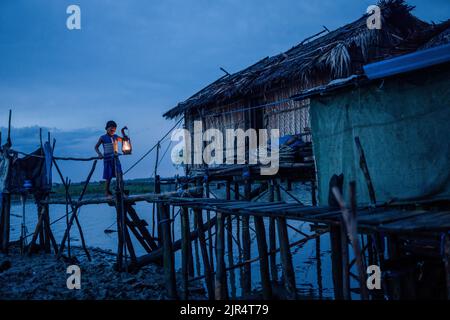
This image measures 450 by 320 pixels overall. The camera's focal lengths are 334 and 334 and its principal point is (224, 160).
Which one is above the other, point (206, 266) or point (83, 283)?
point (206, 266)

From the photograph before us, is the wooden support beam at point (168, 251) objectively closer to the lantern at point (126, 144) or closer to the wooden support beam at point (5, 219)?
the lantern at point (126, 144)

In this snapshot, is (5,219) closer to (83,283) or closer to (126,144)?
(83,283)

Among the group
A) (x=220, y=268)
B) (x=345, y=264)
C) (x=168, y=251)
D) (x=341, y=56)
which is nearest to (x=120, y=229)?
(x=168, y=251)

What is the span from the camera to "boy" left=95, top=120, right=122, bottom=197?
8719 millimetres

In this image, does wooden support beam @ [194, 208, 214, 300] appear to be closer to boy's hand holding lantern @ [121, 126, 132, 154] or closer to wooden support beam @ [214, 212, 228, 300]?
wooden support beam @ [214, 212, 228, 300]

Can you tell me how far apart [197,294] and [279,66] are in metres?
7.08

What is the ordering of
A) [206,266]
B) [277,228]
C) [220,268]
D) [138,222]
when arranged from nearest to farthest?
[220,268], [206,266], [277,228], [138,222]

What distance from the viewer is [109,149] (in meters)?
8.79

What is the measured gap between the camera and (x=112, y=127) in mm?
8898

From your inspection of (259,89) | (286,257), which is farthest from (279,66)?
(286,257)

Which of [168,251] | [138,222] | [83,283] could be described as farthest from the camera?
[138,222]

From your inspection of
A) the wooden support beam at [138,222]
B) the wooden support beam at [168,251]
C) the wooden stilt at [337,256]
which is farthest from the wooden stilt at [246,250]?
the wooden stilt at [337,256]

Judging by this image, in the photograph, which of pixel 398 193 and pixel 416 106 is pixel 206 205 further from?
pixel 416 106
